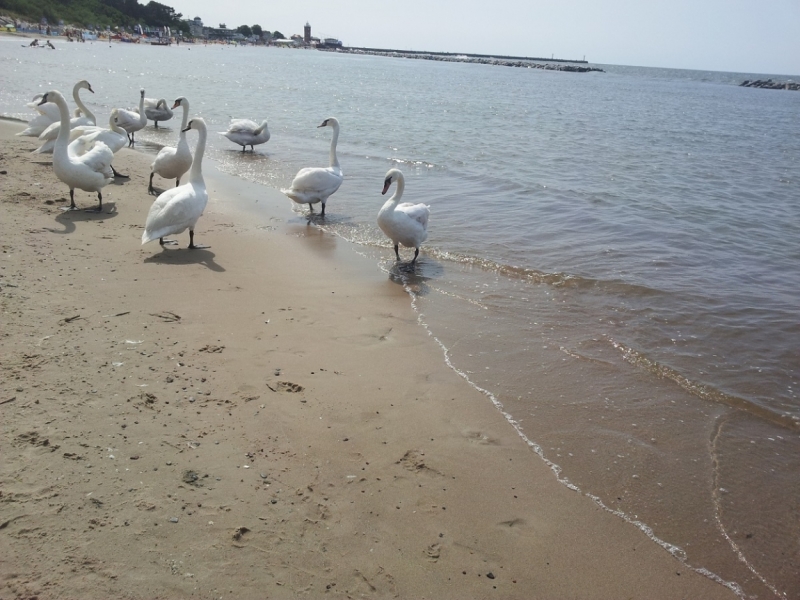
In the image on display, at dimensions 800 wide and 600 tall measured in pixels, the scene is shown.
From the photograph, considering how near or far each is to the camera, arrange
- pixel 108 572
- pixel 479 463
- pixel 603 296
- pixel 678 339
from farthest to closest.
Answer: pixel 603 296
pixel 678 339
pixel 479 463
pixel 108 572

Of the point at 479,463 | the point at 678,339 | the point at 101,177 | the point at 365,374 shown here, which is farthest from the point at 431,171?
the point at 479,463

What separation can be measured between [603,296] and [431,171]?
336 inches

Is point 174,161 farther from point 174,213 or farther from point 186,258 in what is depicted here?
point 186,258

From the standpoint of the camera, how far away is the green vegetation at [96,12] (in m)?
83.0

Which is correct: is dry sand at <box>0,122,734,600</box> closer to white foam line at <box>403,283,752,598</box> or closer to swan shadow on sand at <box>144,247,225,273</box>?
white foam line at <box>403,283,752,598</box>

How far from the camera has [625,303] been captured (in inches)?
291

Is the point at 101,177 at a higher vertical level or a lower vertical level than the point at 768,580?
higher

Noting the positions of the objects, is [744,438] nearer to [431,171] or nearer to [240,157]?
[431,171]

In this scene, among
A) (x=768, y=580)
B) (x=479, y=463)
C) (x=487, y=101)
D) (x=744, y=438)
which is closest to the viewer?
(x=768, y=580)

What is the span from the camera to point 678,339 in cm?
647

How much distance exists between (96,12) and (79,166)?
12359 cm

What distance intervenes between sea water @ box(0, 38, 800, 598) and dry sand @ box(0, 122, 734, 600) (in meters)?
0.46

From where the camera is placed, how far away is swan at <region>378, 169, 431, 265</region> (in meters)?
8.23

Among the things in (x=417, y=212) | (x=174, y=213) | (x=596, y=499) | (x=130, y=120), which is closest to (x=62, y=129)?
(x=174, y=213)
